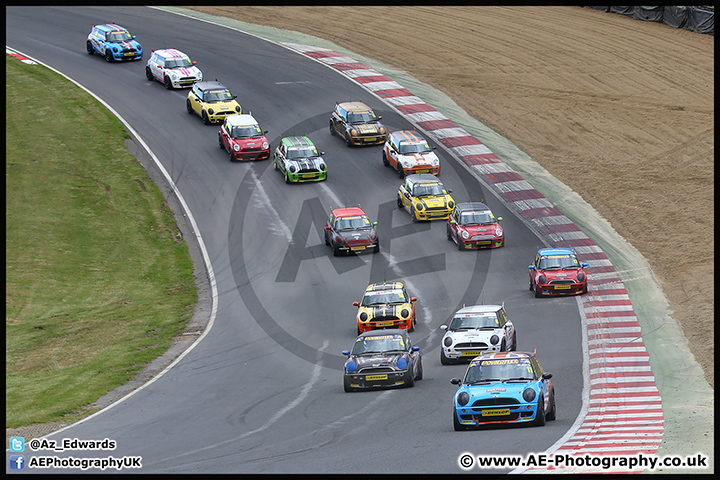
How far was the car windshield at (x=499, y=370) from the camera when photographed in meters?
20.2

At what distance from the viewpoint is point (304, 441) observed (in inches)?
792

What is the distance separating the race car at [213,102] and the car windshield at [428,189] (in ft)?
46.9

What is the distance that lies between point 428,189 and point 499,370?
21960 mm

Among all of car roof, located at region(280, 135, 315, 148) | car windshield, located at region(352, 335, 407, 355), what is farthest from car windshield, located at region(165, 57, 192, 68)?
car windshield, located at region(352, 335, 407, 355)

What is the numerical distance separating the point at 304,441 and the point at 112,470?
4030 millimetres

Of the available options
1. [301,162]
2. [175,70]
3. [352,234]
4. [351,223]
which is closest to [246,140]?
[301,162]

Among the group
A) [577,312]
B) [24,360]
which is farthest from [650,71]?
[24,360]

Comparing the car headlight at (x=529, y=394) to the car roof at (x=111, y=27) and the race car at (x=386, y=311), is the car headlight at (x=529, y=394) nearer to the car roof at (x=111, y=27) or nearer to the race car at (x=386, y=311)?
the race car at (x=386, y=311)

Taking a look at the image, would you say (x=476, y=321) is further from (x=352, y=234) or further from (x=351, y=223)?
(x=351, y=223)

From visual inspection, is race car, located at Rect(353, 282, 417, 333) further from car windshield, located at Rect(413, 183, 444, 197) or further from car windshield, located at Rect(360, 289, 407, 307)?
car windshield, located at Rect(413, 183, 444, 197)

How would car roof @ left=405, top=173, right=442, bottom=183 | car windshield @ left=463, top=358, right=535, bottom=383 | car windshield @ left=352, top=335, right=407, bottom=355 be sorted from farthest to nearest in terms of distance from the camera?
car roof @ left=405, top=173, right=442, bottom=183
car windshield @ left=352, top=335, right=407, bottom=355
car windshield @ left=463, top=358, right=535, bottom=383

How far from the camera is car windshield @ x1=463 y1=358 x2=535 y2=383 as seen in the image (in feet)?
66.4

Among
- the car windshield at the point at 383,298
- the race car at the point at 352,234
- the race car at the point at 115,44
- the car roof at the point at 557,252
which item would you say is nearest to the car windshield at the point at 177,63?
the race car at the point at 115,44

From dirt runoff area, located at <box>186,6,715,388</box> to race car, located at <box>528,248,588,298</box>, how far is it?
3.22 meters
